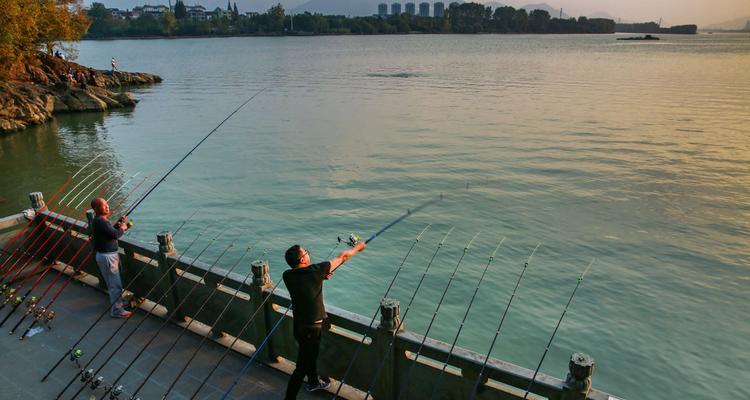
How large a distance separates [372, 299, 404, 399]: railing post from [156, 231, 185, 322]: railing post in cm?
336

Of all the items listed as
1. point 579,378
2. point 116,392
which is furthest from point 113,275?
point 579,378

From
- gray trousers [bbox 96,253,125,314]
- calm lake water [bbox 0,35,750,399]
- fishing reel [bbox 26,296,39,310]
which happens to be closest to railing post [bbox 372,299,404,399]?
gray trousers [bbox 96,253,125,314]

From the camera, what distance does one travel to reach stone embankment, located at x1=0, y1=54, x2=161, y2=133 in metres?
34.0

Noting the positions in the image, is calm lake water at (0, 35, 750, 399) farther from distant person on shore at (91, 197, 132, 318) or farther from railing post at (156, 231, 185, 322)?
distant person on shore at (91, 197, 132, 318)

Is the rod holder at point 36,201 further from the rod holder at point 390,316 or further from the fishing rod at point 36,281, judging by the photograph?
the rod holder at point 390,316

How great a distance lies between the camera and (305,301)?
5234mm

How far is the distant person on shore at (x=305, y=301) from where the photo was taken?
203 inches

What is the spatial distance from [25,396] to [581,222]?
15206mm

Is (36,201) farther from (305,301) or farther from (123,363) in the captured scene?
(305,301)

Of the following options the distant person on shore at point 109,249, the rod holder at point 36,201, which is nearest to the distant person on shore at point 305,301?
the distant person on shore at point 109,249

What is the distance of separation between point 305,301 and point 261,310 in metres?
1.31

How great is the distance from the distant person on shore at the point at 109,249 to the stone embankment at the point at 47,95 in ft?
102

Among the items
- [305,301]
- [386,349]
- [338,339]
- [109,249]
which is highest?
[305,301]

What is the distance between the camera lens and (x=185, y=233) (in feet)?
53.1
